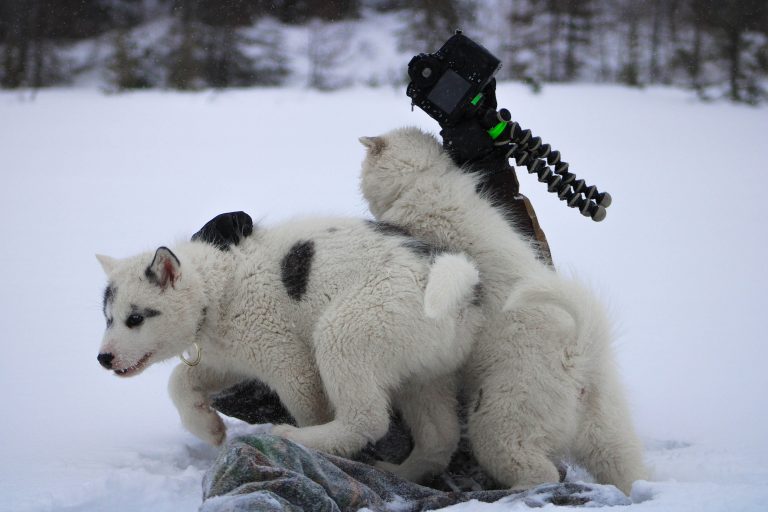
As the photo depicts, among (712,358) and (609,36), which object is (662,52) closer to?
(609,36)

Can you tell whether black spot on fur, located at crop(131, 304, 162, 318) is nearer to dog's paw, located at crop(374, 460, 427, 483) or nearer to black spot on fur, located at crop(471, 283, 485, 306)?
dog's paw, located at crop(374, 460, 427, 483)

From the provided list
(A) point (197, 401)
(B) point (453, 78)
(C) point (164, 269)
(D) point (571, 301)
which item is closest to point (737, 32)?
(B) point (453, 78)

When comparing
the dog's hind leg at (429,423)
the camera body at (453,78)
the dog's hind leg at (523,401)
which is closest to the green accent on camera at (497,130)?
the camera body at (453,78)

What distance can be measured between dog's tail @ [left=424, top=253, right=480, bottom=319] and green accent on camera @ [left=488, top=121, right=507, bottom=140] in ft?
3.15

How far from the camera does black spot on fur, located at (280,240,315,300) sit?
156 inches

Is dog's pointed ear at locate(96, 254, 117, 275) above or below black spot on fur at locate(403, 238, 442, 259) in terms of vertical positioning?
below

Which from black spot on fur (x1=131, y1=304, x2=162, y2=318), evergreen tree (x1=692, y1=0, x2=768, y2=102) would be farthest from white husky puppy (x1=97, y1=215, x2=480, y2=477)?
evergreen tree (x1=692, y1=0, x2=768, y2=102)

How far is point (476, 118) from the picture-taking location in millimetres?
4504

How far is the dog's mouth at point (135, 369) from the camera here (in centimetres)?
380

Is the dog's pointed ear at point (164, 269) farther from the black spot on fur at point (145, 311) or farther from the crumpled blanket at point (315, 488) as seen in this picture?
the crumpled blanket at point (315, 488)

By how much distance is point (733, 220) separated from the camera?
1007 cm

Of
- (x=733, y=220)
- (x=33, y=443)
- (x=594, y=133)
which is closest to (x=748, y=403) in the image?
(x=33, y=443)

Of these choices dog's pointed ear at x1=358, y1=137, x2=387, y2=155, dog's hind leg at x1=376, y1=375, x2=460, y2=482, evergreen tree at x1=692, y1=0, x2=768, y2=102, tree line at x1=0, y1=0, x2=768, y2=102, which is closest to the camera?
dog's hind leg at x1=376, y1=375, x2=460, y2=482

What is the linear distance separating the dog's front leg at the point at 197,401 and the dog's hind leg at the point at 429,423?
95 cm
